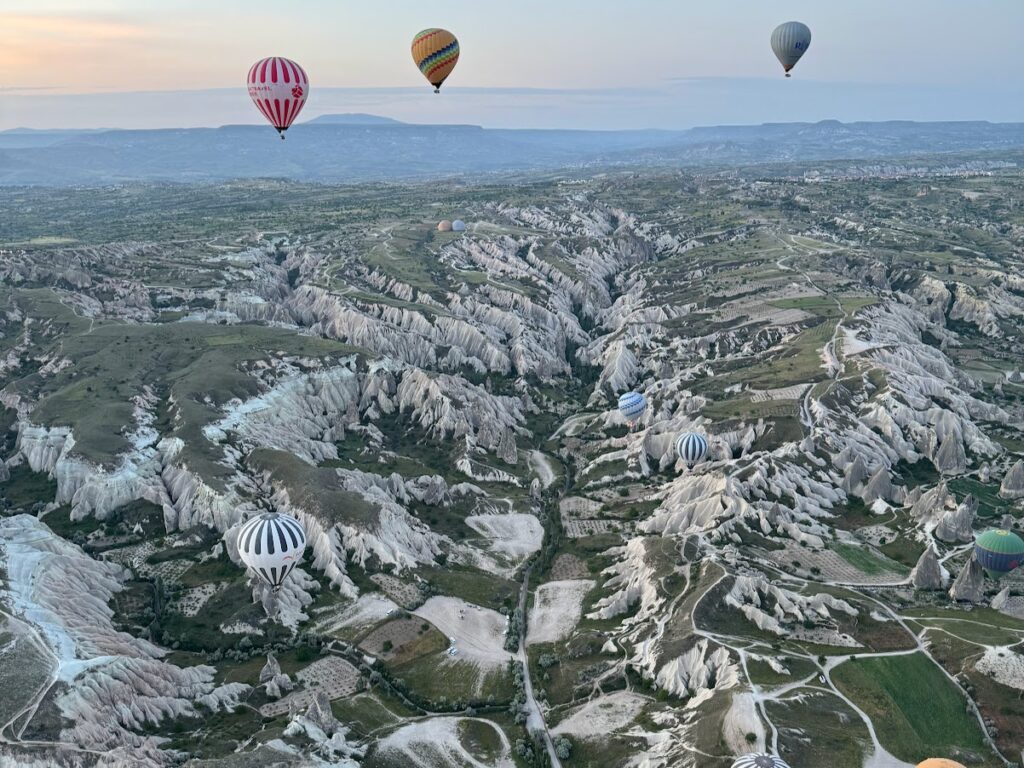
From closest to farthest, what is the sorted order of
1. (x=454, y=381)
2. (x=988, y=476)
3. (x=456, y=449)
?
(x=988, y=476) < (x=456, y=449) < (x=454, y=381)

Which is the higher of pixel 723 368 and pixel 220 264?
pixel 220 264

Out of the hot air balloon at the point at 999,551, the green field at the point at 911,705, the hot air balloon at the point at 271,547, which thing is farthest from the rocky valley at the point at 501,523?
the hot air balloon at the point at 271,547

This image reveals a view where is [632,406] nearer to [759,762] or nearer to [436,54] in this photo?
[436,54]

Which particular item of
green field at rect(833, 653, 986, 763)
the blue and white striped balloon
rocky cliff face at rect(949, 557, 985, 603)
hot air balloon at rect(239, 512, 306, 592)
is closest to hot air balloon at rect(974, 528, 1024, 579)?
rocky cliff face at rect(949, 557, 985, 603)

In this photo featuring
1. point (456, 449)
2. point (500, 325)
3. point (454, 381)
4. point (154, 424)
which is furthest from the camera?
point (500, 325)

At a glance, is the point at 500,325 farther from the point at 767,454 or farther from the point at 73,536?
the point at 73,536

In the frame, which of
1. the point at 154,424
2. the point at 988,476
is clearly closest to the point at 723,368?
the point at 988,476

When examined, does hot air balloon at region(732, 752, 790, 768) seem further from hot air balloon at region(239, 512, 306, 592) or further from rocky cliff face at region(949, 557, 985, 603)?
hot air balloon at region(239, 512, 306, 592)
